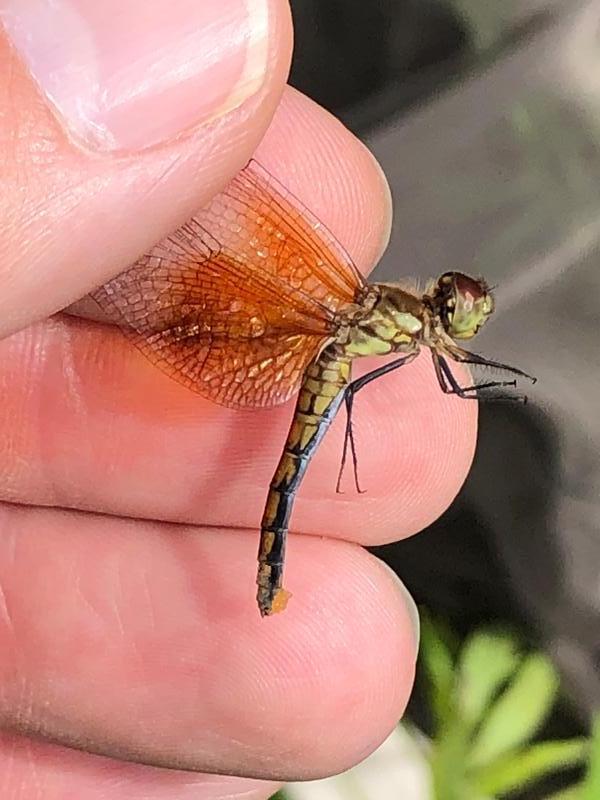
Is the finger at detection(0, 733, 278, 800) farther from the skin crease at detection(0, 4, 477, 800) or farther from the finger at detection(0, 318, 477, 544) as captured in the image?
the finger at detection(0, 318, 477, 544)

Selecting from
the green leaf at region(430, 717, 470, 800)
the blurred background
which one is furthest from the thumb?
the green leaf at region(430, 717, 470, 800)

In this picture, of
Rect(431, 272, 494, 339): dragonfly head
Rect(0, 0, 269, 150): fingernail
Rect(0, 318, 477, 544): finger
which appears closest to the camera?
Rect(0, 0, 269, 150): fingernail

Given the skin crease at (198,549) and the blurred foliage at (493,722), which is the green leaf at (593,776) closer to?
the blurred foliage at (493,722)

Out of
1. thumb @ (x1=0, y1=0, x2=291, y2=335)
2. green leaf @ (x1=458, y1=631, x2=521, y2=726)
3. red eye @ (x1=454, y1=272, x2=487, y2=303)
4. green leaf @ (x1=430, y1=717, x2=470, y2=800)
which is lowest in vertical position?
green leaf @ (x1=430, y1=717, x2=470, y2=800)

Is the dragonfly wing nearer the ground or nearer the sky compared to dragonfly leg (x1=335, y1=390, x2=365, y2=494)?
nearer the sky

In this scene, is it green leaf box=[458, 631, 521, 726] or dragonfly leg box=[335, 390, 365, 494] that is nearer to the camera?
dragonfly leg box=[335, 390, 365, 494]

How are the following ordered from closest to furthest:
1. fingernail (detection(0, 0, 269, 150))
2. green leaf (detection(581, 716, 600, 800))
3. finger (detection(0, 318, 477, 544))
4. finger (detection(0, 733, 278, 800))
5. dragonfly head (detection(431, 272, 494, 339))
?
fingernail (detection(0, 0, 269, 150))
dragonfly head (detection(431, 272, 494, 339))
finger (detection(0, 318, 477, 544))
finger (detection(0, 733, 278, 800))
green leaf (detection(581, 716, 600, 800))

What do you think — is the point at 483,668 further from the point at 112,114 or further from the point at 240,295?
the point at 112,114

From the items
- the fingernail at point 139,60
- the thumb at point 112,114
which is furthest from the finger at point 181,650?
the fingernail at point 139,60

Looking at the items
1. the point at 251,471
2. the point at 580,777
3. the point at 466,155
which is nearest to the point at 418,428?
the point at 251,471
